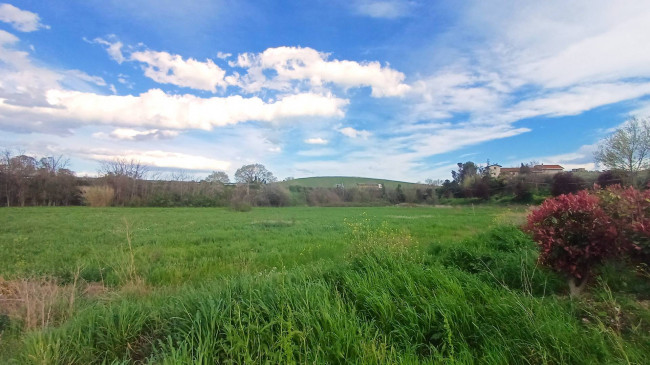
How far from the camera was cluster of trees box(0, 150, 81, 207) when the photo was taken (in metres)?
47.5

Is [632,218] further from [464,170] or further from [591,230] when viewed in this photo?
[464,170]

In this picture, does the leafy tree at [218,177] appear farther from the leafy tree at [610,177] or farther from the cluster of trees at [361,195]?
the leafy tree at [610,177]

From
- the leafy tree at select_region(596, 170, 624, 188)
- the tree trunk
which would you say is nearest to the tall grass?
the tree trunk

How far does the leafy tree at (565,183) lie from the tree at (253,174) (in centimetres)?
5811

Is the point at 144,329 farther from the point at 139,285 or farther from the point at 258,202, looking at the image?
the point at 258,202

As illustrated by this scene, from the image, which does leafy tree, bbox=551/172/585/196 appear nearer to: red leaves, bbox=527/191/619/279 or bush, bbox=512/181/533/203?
bush, bbox=512/181/533/203

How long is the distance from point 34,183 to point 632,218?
69.3 meters

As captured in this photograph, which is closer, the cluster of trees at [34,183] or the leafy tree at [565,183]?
the leafy tree at [565,183]

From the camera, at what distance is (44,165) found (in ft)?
177

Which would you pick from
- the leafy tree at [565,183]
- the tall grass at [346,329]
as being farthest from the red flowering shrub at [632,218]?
the leafy tree at [565,183]

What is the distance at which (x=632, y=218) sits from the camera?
415cm

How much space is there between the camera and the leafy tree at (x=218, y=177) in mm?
73494

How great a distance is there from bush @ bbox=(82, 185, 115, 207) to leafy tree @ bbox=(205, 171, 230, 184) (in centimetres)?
2406

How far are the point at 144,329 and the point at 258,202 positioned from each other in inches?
2474
